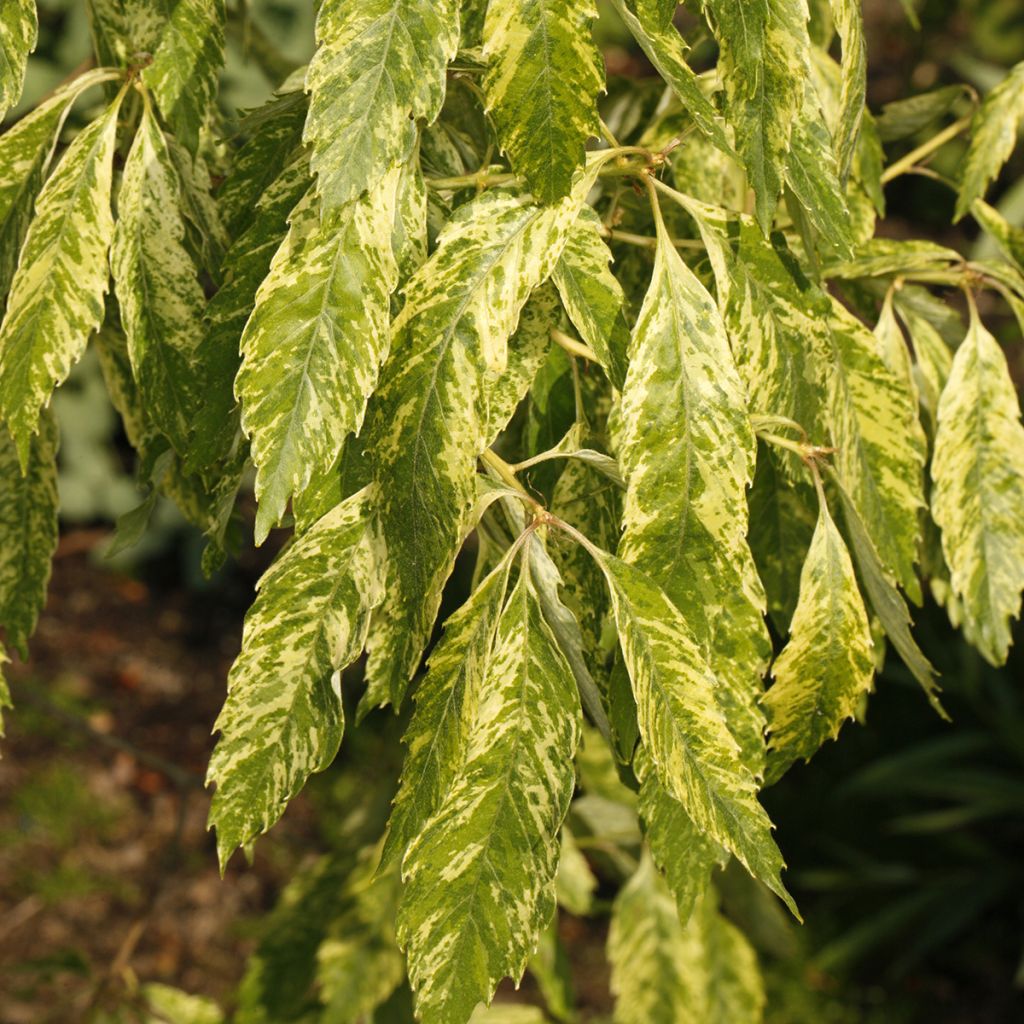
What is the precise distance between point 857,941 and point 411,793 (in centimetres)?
234

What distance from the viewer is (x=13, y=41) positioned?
2.43ft

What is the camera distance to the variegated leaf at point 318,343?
0.68 meters

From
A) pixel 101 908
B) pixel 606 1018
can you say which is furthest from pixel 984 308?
pixel 101 908

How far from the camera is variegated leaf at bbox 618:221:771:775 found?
714 millimetres

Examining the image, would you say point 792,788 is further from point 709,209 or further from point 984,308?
point 709,209

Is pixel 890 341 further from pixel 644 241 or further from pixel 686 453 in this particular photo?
pixel 686 453


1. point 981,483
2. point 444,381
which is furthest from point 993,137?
point 444,381

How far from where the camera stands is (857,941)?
2783 millimetres

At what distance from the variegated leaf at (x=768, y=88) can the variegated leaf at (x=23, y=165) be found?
411mm

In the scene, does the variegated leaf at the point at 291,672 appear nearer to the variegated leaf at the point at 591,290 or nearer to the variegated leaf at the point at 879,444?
the variegated leaf at the point at 591,290

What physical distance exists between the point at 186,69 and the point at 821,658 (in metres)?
0.54

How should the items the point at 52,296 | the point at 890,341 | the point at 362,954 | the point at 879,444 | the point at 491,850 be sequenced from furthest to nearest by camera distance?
the point at 362,954
the point at 890,341
the point at 879,444
the point at 52,296
the point at 491,850

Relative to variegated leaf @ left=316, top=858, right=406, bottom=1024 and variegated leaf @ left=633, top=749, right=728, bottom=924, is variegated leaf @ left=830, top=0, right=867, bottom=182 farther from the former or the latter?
variegated leaf @ left=316, top=858, right=406, bottom=1024

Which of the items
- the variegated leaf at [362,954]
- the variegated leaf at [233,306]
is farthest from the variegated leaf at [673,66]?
the variegated leaf at [362,954]
